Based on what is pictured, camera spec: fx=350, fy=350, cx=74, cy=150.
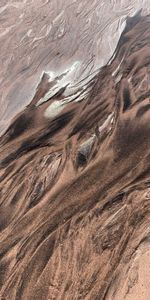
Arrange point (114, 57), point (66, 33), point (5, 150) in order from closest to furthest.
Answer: point (5, 150), point (114, 57), point (66, 33)

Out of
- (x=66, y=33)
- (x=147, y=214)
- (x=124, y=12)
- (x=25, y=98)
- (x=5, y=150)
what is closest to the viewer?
(x=147, y=214)

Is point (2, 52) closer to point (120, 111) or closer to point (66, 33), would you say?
point (66, 33)

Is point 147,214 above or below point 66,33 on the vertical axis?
below

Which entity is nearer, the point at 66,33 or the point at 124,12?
the point at 66,33

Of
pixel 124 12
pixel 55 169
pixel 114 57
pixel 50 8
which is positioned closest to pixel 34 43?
pixel 50 8

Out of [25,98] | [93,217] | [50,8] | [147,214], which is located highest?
[50,8]

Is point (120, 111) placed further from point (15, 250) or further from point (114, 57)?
point (15, 250)
